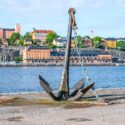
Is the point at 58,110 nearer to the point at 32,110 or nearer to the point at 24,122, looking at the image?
the point at 32,110

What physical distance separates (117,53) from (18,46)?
1355 inches

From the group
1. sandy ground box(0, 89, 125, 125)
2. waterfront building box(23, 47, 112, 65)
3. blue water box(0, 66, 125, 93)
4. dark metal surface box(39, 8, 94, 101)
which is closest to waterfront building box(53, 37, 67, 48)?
waterfront building box(23, 47, 112, 65)

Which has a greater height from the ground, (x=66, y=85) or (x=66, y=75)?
(x=66, y=75)

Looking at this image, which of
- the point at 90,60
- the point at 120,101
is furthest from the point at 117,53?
the point at 120,101

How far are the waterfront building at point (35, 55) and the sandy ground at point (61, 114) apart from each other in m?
149

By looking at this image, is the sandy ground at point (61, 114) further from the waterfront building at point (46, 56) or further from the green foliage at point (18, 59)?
the green foliage at point (18, 59)

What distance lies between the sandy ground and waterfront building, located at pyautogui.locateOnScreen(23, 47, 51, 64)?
488 ft

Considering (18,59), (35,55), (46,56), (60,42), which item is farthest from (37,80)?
(60,42)

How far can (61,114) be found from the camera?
12.4 m

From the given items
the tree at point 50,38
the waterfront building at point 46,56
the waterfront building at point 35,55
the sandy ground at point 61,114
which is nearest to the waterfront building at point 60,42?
the tree at point 50,38

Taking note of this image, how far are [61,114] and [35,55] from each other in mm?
153364

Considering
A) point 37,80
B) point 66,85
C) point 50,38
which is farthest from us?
point 50,38

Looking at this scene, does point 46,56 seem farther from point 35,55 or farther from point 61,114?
point 61,114

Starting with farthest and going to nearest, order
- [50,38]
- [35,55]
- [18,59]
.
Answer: [50,38], [18,59], [35,55]
